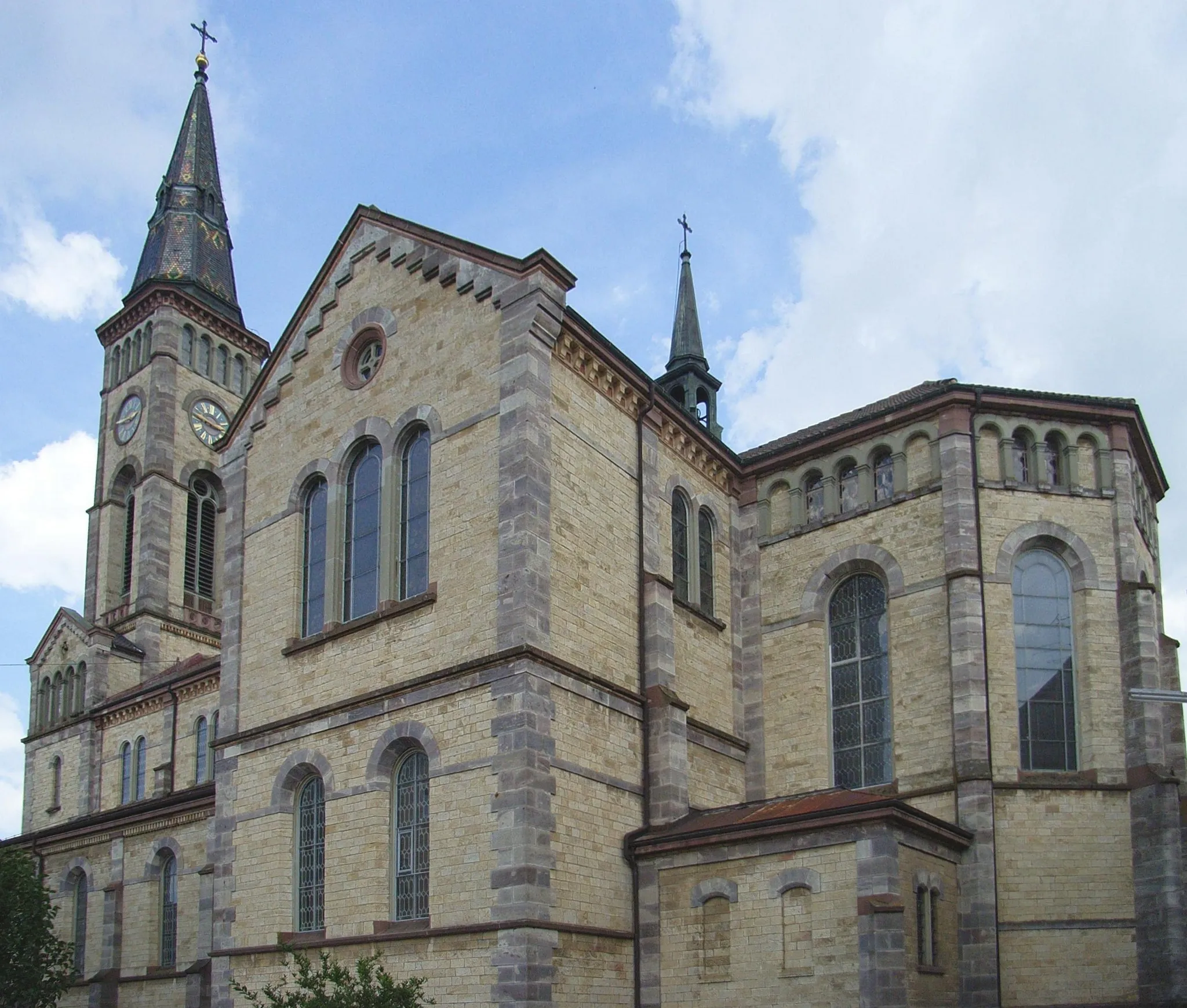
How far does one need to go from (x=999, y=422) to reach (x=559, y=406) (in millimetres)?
9067

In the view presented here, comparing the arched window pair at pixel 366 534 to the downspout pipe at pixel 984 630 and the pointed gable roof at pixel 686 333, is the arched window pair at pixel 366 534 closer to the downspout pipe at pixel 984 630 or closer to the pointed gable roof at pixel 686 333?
the downspout pipe at pixel 984 630

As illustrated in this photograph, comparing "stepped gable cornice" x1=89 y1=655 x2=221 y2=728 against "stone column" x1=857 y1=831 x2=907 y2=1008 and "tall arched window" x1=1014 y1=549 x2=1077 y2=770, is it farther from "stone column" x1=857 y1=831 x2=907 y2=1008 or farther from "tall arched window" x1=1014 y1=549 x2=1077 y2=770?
"stone column" x1=857 y1=831 x2=907 y2=1008

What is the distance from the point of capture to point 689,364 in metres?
40.9

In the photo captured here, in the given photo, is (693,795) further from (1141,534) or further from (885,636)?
(1141,534)

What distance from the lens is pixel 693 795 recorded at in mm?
24828

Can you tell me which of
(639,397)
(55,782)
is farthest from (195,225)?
(639,397)

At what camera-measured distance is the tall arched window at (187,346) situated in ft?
173

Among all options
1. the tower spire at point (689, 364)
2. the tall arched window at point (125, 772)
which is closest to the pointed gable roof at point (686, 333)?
the tower spire at point (689, 364)

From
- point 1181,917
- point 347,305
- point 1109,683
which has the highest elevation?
point 347,305

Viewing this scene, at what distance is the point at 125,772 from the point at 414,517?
79.0 feet

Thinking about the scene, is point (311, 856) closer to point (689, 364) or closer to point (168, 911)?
point (168, 911)

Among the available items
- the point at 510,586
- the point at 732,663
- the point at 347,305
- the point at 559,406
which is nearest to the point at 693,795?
the point at 732,663

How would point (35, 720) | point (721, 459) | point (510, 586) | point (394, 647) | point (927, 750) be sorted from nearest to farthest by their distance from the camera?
point (510, 586) < point (394, 647) < point (927, 750) < point (721, 459) < point (35, 720)

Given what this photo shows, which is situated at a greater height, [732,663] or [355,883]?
[732,663]
